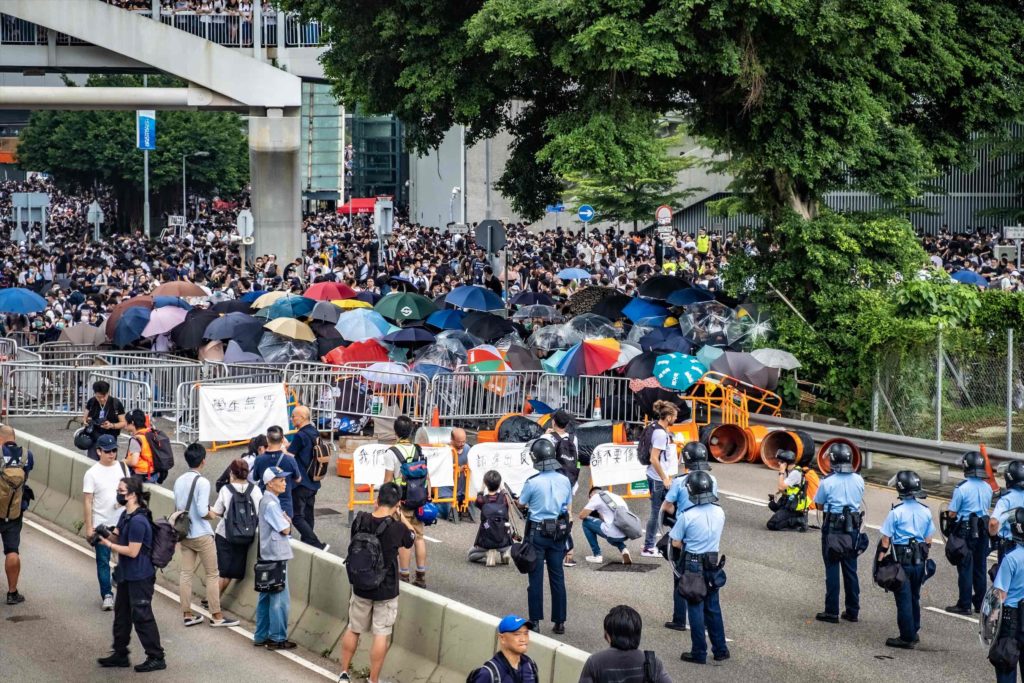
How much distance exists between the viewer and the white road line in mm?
11992

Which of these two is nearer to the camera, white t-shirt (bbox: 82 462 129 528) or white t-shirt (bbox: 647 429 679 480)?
white t-shirt (bbox: 82 462 129 528)

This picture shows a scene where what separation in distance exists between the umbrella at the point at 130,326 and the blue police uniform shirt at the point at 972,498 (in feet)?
56.7

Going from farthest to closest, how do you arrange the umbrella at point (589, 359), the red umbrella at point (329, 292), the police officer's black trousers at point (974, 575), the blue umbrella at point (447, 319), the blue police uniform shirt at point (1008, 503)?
the red umbrella at point (329, 292)
the blue umbrella at point (447, 319)
the umbrella at point (589, 359)
the police officer's black trousers at point (974, 575)
the blue police uniform shirt at point (1008, 503)

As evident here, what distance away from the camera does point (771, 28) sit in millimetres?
22875

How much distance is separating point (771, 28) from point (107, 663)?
15.3 m

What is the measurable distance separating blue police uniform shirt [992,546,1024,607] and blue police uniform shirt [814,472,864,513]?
2.93 m

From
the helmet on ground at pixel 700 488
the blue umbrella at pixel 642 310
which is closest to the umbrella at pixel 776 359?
the blue umbrella at pixel 642 310

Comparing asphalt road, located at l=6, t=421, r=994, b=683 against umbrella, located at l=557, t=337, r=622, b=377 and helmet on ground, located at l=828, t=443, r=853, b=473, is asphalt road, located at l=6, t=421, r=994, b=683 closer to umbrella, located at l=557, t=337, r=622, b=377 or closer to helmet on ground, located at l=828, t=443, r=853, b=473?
helmet on ground, located at l=828, t=443, r=853, b=473

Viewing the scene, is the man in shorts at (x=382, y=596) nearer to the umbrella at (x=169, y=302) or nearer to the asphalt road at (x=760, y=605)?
the asphalt road at (x=760, y=605)

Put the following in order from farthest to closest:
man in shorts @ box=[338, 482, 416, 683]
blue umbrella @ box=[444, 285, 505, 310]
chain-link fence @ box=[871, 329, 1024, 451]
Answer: blue umbrella @ box=[444, 285, 505, 310] → chain-link fence @ box=[871, 329, 1024, 451] → man in shorts @ box=[338, 482, 416, 683]

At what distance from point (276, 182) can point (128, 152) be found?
3881 centimetres

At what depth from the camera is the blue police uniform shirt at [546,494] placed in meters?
Answer: 12.2

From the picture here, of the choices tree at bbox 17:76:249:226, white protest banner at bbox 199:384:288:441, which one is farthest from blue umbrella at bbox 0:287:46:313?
tree at bbox 17:76:249:226

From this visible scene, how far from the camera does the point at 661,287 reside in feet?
88.5
